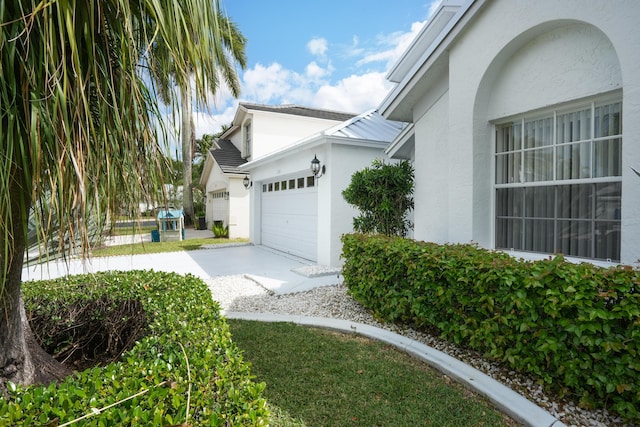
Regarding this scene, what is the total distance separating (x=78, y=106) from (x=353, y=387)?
10.6 feet

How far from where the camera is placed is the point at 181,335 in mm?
2441

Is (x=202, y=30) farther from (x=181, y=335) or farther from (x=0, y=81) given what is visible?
(x=181, y=335)

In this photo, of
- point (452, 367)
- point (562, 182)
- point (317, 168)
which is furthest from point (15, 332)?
point (317, 168)

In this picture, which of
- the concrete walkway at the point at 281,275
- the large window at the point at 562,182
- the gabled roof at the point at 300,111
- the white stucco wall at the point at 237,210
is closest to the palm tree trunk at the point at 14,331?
the concrete walkway at the point at 281,275

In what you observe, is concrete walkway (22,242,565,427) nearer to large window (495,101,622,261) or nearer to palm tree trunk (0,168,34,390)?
palm tree trunk (0,168,34,390)

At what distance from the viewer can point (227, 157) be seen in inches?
790

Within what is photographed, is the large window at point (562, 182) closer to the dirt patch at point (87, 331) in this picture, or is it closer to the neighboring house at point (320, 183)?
the neighboring house at point (320, 183)

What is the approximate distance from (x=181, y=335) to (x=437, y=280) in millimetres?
3089

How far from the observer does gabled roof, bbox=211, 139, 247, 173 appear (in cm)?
1843

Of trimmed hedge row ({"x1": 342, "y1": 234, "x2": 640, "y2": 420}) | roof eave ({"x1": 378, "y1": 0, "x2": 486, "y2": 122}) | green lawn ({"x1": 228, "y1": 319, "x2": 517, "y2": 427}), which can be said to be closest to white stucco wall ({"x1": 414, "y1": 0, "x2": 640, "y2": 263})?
roof eave ({"x1": 378, "y1": 0, "x2": 486, "y2": 122})

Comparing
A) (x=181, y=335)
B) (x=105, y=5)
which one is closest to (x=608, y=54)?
(x=105, y=5)

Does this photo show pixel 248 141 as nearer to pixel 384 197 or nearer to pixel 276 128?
pixel 276 128

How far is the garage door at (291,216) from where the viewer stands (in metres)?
10.6

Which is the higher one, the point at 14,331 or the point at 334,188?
the point at 334,188
